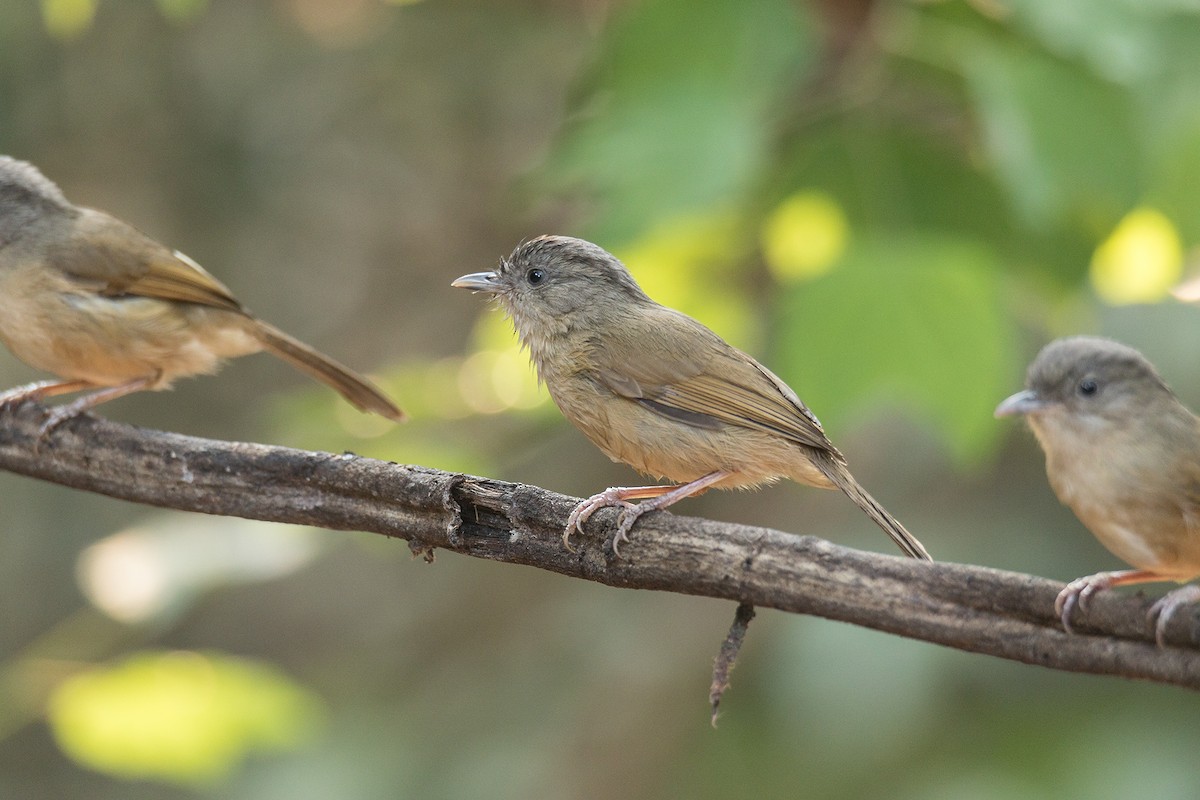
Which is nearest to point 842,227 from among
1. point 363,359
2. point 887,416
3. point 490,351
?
point 490,351

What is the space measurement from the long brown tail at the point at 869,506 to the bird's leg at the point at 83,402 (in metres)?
2.04

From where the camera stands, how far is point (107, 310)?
4.00 metres

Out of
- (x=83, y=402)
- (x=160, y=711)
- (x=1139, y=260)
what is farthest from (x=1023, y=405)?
(x=160, y=711)

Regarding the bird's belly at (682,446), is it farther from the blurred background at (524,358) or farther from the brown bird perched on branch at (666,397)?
the blurred background at (524,358)

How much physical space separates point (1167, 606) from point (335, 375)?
2.57m

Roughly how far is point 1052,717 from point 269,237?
5297mm

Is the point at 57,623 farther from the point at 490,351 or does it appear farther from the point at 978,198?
the point at 978,198

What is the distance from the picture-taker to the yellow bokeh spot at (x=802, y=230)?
392cm

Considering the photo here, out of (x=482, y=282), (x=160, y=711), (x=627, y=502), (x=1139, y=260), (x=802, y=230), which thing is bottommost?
(x=160, y=711)

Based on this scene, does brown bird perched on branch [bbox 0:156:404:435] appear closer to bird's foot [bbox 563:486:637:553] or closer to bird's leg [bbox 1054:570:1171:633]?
bird's foot [bbox 563:486:637:553]

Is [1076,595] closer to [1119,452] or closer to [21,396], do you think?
[1119,452]

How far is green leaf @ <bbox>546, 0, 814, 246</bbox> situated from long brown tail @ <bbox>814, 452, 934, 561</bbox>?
77 centimetres

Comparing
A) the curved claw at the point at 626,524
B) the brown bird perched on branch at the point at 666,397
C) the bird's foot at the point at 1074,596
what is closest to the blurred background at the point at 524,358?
the brown bird perched on branch at the point at 666,397

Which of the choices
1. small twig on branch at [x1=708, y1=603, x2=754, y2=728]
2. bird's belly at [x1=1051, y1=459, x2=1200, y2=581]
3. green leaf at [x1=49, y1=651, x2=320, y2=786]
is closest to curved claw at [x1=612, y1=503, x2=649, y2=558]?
small twig on branch at [x1=708, y1=603, x2=754, y2=728]
